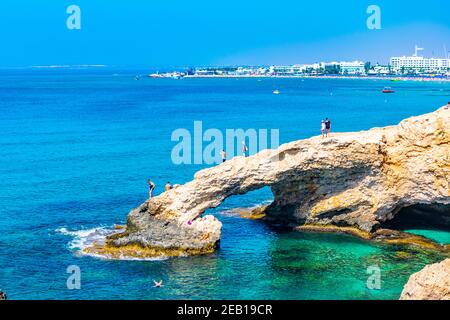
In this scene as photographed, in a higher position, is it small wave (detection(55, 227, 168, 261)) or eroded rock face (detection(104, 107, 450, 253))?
eroded rock face (detection(104, 107, 450, 253))

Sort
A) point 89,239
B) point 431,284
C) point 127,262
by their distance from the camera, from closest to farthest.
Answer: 1. point 431,284
2. point 127,262
3. point 89,239

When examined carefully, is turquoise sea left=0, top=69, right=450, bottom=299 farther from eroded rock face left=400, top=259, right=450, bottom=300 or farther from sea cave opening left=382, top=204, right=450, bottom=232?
eroded rock face left=400, top=259, right=450, bottom=300

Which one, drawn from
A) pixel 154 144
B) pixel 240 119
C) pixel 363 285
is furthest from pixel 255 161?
pixel 240 119

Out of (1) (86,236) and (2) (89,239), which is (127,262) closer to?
(2) (89,239)

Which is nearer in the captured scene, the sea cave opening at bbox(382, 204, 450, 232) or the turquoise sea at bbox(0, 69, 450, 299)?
the turquoise sea at bbox(0, 69, 450, 299)

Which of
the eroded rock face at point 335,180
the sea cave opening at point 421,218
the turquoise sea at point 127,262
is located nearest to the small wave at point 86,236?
the turquoise sea at point 127,262

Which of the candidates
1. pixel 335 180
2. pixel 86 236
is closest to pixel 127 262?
pixel 86 236

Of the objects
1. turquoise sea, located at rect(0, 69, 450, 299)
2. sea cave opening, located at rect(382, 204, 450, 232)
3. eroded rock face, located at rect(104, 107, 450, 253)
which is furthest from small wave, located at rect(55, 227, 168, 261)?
sea cave opening, located at rect(382, 204, 450, 232)
